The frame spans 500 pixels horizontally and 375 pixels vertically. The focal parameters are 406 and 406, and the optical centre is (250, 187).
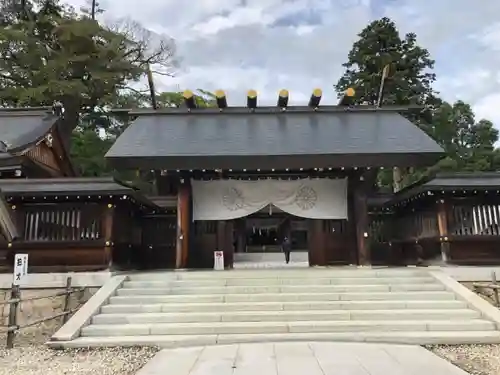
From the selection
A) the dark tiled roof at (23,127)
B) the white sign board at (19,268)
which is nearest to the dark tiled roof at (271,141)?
Result: the white sign board at (19,268)

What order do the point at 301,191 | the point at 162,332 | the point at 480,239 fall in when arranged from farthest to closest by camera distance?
1. the point at 301,191
2. the point at 480,239
3. the point at 162,332

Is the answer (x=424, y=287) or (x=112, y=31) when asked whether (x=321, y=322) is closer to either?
(x=424, y=287)

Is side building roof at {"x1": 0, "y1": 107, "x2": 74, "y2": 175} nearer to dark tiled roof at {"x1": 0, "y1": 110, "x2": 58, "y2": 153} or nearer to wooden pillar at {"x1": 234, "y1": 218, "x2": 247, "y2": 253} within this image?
dark tiled roof at {"x1": 0, "y1": 110, "x2": 58, "y2": 153}

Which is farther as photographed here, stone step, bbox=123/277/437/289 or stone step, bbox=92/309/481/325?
stone step, bbox=123/277/437/289

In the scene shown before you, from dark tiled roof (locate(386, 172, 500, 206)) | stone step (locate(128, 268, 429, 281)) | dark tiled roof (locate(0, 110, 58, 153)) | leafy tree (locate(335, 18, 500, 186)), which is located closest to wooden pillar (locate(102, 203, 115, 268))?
stone step (locate(128, 268, 429, 281))

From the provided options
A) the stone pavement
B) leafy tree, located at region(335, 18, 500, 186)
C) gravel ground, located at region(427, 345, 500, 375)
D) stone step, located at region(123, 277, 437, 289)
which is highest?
leafy tree, located at region(335, 18, 500, 186)

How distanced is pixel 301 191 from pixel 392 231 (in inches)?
141

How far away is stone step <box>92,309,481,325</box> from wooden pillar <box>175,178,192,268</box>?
3.21 metres

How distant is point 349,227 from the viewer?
1124 cm

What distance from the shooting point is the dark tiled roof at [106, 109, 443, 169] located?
9969 mm

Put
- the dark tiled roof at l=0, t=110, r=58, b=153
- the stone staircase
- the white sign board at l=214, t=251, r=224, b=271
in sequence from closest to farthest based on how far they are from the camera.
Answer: the stone staircase < the white sign board at l=214, t=251, r=224, b=271 < the dark tiled roof at l=0, t=110, r=58, b=153

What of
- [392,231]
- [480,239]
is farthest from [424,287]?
[392,231]

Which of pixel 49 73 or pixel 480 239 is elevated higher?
pixel 49 73

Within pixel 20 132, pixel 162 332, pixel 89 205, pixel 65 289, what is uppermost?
pixel 20 132
